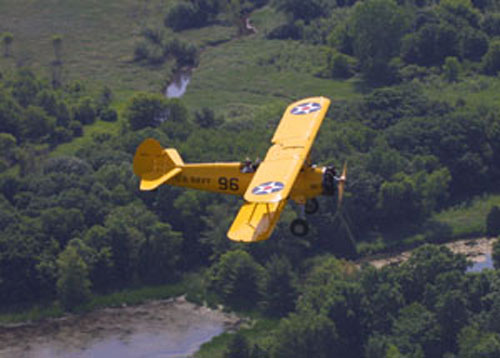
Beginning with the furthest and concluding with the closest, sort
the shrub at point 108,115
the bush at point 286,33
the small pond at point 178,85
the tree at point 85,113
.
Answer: the bush at point 286,33
the small pond at point 178,85
the shrub at point 108,115
the tree at point 85,113

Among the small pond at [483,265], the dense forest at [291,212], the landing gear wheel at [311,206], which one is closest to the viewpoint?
the landing gear wheel at [311,206]

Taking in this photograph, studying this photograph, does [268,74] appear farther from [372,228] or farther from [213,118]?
[372,228]

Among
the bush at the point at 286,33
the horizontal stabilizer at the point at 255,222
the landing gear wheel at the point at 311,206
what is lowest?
the bush at the point at 286,33

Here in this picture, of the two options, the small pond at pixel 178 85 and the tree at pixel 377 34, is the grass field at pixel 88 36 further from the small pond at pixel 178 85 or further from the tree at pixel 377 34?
the tree at pixel 377 34

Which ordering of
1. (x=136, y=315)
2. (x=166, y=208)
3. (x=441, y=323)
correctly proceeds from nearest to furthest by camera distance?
(x=441, y=323) < (x=136, y=315) < (x=166, y=208)

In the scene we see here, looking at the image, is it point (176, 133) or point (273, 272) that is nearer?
point (273, 272)

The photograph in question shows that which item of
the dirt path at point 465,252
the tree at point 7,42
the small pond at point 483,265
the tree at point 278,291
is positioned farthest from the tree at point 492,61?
the tree at point 278,291

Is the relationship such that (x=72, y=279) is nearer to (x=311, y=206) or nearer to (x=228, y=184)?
(x=228, y=184)

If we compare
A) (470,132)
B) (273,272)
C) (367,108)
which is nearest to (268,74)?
(367,108)
